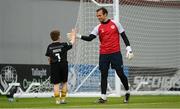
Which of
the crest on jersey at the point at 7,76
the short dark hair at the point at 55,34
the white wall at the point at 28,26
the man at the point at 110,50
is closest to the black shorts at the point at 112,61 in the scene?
the man at the point at 110,50

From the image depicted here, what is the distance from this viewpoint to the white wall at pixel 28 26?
23453 mm

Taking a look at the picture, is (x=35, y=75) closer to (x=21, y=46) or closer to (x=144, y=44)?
(x=21, y=46)

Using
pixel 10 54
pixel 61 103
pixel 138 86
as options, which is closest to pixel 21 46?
pixel 10 54

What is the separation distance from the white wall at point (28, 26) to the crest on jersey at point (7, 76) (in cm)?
48

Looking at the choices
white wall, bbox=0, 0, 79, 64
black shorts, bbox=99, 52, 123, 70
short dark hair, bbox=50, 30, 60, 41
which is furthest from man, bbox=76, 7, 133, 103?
white wall, bbox=0, 0, 79, 64

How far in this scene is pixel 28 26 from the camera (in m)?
23.9

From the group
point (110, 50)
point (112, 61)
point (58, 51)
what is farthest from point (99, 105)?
point (58, 51)

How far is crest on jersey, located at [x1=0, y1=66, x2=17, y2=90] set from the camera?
22422mm

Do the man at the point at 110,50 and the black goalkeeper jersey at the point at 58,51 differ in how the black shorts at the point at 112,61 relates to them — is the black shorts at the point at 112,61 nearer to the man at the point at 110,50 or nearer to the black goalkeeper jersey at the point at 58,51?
the man at the point at 110,50

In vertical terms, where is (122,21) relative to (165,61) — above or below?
above

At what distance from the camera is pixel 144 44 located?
21.6 m

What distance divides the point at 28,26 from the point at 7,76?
7.17ft

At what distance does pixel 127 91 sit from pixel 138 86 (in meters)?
7.77

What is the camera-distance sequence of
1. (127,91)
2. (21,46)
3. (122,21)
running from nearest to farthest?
(127,91) < (122,21) < (21,46)
